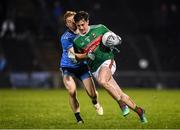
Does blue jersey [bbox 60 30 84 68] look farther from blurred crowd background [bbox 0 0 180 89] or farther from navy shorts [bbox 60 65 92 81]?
blurred crowd background [bbox 0 0 180 89]

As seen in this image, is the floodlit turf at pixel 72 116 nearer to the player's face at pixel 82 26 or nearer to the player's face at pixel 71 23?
the player's face at pixel 82 26

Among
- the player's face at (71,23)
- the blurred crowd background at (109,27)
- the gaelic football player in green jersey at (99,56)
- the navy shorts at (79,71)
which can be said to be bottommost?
the blurred crowd background at (109,27)

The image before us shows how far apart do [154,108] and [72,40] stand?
465cm

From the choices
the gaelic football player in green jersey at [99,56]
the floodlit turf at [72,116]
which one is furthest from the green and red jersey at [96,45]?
the floodlit turf at [72,116]

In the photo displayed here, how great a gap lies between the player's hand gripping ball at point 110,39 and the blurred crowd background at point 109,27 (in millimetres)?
17518

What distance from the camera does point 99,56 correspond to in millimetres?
13461

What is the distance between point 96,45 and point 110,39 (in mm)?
551

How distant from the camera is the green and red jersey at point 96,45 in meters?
13.5

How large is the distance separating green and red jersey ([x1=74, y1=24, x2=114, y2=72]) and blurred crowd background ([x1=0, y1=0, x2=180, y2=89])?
17160 millimetres

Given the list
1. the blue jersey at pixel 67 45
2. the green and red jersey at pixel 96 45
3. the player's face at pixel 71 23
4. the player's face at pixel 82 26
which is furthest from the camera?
the blue jersey at pixel 67 45

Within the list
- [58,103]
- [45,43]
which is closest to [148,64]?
[45,43]

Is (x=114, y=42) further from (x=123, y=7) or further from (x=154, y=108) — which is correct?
(x=123, y=7)

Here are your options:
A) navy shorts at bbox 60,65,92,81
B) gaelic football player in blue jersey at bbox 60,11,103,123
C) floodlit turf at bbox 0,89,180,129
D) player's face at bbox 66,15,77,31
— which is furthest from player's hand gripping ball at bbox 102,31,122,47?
navy shorts at bbox 60,65,92,81

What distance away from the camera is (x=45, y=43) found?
32.1m
